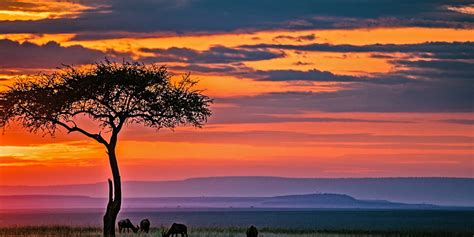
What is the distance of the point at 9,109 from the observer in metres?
57.7

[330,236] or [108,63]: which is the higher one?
[108,63]

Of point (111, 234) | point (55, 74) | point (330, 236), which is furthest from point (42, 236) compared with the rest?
point (330, 236)

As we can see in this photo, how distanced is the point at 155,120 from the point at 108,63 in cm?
441

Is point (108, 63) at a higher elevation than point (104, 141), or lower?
higher

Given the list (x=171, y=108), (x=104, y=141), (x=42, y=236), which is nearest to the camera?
(x=42, y=236)

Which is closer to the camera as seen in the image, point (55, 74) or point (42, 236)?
point (42, 236)

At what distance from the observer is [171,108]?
59.7 meters

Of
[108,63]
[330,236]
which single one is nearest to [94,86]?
[108,63]

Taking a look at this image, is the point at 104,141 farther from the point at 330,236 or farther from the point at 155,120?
the point at 330,236

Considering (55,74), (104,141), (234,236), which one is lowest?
(234,236)

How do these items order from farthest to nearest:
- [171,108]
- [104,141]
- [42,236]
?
[171,108] < [104,141] < [42,236]

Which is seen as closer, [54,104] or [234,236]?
[234,236]

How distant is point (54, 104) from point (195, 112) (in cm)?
847

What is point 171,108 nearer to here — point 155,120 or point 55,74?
point 155,120
